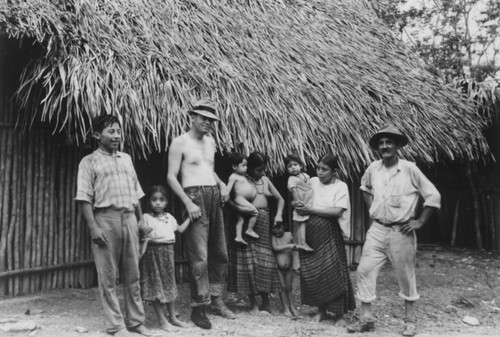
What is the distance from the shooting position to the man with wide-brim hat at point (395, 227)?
4.43 meters

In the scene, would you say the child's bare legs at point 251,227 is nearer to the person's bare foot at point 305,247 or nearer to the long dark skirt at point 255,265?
the long dark skirt at point 255,265

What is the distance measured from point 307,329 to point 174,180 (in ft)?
5.41

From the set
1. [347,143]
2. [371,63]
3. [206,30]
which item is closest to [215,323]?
[347,143]

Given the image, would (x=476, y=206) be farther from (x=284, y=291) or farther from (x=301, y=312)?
(x=284, y=291)

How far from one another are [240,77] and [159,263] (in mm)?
2292

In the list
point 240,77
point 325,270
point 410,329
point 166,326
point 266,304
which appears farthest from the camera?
point 240,77

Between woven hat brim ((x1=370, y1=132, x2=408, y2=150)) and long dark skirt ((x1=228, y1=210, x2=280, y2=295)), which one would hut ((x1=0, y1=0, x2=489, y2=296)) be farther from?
woven hat brim ((x1=370, y1=132, x2=408, y2=150))

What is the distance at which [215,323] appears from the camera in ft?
14.5

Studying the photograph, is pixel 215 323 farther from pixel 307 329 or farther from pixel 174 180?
pixel 174 180

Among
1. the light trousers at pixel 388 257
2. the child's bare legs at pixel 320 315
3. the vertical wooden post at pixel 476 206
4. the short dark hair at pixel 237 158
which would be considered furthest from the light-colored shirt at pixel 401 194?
the vertical wooden post at pixel 476 206

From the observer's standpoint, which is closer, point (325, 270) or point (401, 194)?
point (401, 194)

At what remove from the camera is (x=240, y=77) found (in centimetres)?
568

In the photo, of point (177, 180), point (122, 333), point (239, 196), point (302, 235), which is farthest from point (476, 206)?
point (122, 333)

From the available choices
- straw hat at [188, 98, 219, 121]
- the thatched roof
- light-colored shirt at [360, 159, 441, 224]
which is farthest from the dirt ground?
straw hat at [188, 98, 219, 121]
